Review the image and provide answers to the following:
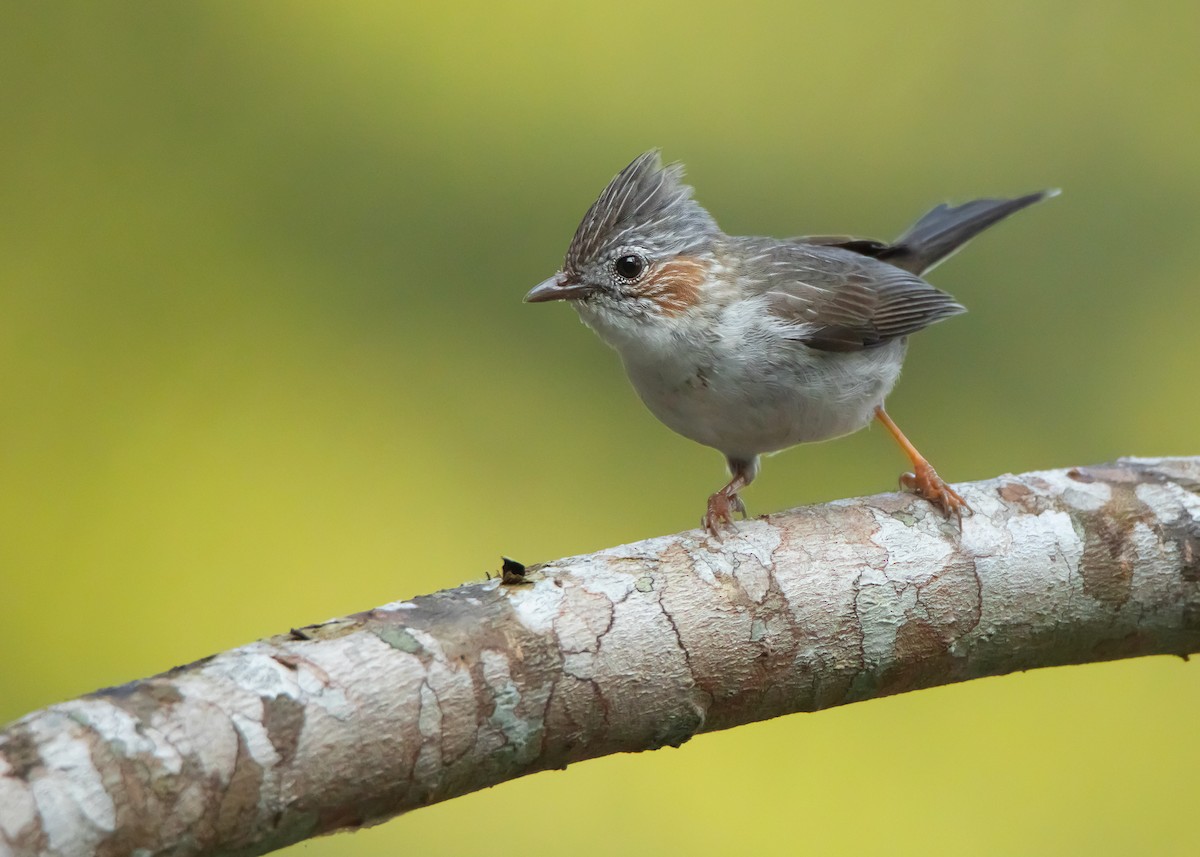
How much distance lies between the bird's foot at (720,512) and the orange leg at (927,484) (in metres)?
0.54

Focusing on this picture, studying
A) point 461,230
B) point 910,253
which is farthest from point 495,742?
point 461,230

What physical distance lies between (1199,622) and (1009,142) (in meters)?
4.75

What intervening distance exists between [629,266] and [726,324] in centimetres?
37

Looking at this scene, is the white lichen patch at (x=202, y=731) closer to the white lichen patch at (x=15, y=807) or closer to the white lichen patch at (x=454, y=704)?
the white lichen patch at (x=15, y=807)

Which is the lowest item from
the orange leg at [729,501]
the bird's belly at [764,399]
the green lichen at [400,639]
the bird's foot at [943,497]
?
the green lichen at [400,639]

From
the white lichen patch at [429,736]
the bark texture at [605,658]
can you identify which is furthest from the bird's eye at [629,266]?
the white lichen patch at [429,736]

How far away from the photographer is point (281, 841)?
205 cm

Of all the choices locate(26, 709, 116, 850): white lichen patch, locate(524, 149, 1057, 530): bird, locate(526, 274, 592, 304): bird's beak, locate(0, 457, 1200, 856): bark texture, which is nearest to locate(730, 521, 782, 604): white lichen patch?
locate(0, 457, 1200, 856): bark texture

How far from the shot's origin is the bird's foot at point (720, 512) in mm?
2797

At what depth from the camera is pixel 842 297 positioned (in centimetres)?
383

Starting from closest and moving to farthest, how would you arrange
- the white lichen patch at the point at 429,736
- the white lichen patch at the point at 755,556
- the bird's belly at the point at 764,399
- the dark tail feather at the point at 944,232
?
1. the white lichen patch at the point at 429,736
2. the white lichen patch at the point at 755,556
3. the bird's belly at the point at 764,399
4. the dark tail feather at the point at 944,232

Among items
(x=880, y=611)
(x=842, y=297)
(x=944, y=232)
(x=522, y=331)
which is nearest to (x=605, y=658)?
(x=880, y=611)

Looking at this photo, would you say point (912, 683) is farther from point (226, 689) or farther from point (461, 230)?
point (461, 230)

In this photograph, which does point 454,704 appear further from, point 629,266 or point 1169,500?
point 1169,500
